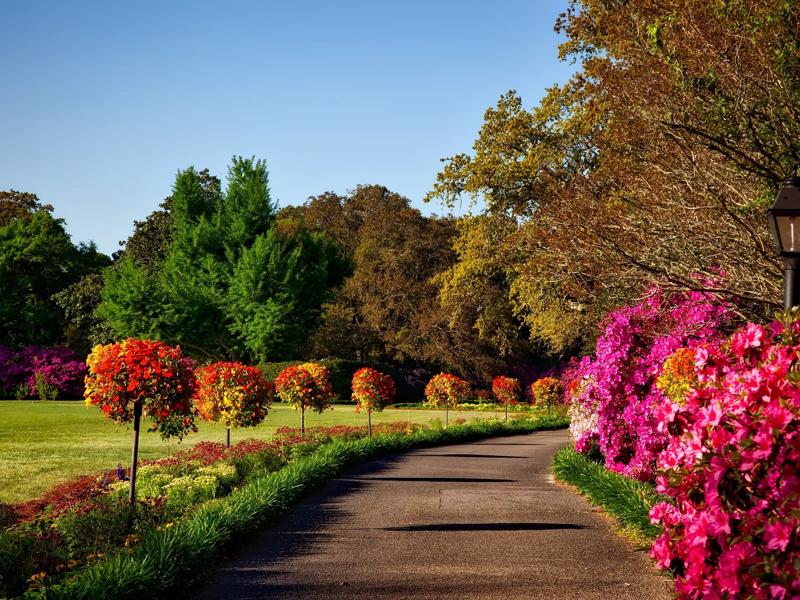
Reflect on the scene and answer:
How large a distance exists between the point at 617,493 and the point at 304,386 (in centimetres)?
1249

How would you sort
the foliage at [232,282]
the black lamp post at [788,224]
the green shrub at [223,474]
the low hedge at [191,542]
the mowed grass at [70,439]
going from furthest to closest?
the foliage at [232,282] < the mowed grass at [70,439] < the green shrub at [223,474] < the black lamp post at [788,224] < the low hedge at [191,542]

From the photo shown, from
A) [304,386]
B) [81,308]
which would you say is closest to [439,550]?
[304,386]

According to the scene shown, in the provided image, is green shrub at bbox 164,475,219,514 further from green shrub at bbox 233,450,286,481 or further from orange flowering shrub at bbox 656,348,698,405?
orange flowering shrub at bbox 656,348,698,405

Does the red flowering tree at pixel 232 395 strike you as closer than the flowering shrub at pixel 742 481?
No

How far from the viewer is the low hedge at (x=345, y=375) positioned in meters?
42.7

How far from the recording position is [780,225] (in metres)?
6.62

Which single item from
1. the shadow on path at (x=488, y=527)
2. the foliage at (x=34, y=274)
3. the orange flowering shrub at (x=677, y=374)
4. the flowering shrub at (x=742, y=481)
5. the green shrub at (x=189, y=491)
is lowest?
the shadow on path at (x=488, y=527)

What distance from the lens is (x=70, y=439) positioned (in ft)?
80.1

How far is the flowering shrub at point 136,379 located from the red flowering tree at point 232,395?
6474mm

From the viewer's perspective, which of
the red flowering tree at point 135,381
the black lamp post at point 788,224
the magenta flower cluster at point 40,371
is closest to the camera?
the black lamp post at point 788,224

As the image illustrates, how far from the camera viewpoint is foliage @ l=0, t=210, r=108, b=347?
52188 millimetres

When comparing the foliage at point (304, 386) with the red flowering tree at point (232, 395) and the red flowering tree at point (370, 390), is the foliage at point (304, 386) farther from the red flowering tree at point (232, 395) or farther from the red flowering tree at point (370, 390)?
the red flowering tree at point (232, 395)

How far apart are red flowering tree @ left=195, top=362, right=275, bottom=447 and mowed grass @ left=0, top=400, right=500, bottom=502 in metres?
2.44

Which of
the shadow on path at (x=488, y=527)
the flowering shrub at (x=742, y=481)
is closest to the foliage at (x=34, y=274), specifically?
the shadow on path at (x=488, y=527)
